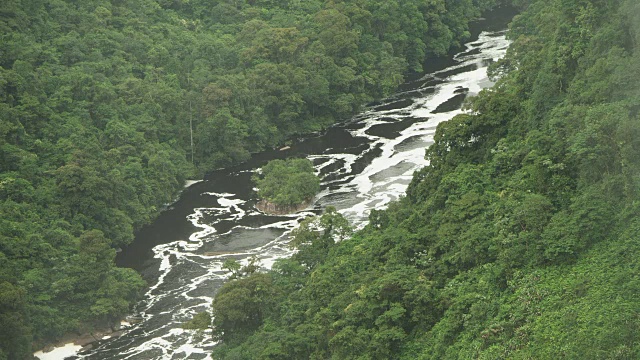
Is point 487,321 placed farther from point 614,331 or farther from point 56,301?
point 56,301

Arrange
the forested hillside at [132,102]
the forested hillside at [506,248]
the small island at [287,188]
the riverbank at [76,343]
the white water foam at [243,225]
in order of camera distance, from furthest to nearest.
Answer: the small island at [287,188] < the forested hillside at [132,102] < the white water foam at [243,225] < the riverbank at [76,343] < the forested hillside at [506,248]

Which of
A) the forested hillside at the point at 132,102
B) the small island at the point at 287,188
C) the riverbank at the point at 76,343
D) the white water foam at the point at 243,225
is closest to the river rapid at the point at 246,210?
the white water foam at the point at 243,225

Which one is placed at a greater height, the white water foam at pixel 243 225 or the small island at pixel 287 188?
the small island at pixel 287 188

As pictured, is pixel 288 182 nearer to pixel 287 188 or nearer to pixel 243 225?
pixel 287 188

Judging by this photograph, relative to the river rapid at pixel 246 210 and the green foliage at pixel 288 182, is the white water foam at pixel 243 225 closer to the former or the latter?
the river rapid at pixel 246 210

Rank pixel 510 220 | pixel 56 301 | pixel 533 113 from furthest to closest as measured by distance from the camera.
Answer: pixel 56 301, pixel 533 113, pixel 510 220

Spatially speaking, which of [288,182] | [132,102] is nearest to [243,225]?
[288,182]

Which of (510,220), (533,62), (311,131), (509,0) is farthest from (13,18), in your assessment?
(509,0)
